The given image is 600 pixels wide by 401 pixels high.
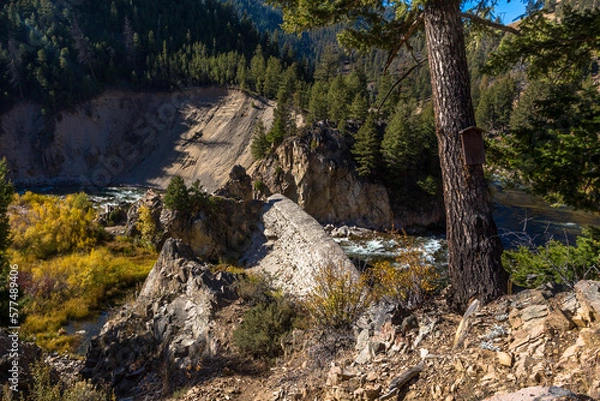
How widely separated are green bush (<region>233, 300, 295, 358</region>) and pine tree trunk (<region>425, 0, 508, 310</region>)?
2.94 m

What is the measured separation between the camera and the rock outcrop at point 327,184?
31.2 metres

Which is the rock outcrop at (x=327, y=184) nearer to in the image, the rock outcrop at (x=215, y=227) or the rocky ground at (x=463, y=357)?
→ the rock outcrop at (x=215, y=227)

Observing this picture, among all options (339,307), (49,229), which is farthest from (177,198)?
(339,307)

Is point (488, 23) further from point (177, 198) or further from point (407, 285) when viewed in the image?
point (177, 198)

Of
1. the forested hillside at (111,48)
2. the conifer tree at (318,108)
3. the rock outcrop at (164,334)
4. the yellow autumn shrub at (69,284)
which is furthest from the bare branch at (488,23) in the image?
the forested hillside at (111,48)

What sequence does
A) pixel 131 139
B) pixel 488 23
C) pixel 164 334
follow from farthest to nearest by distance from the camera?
pixel 131 139 < pixel 164 334 < pixel 488 23

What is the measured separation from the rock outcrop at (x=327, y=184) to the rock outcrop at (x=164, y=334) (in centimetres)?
2238

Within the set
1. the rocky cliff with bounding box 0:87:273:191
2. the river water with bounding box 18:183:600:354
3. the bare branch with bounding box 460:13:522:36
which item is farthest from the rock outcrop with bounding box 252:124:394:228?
the bare branch with bounding box 460:13:522:36

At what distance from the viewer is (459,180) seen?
4406 millimetres

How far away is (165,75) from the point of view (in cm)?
5812

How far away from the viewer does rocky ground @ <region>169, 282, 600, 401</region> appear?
272 cm

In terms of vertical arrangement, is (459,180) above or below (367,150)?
below

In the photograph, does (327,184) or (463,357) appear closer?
(463,357)

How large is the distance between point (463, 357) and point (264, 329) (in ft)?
11.7
